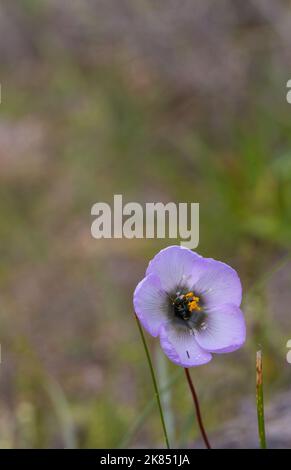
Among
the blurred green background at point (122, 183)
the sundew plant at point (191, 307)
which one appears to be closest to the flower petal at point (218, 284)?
the sundew plant at point (191, 307)

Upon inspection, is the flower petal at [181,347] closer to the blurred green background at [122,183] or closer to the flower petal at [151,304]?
the flower petal at [151,304]

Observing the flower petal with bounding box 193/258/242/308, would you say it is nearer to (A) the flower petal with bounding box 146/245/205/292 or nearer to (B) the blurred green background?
(A) the flower petal with bounding box 146/245/205/292

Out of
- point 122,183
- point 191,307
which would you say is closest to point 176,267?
point 191,307

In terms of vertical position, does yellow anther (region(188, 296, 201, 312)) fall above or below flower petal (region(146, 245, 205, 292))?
below

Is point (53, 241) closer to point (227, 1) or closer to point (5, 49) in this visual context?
point (227, 1)

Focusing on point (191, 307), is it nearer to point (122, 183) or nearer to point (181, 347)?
point (181, 347)

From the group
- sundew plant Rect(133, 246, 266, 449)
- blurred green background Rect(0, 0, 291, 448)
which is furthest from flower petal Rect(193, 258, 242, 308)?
blurred green background Rect(0, 0, 291, 448)
